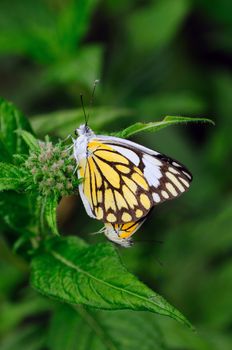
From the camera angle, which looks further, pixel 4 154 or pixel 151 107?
pixel 151 107

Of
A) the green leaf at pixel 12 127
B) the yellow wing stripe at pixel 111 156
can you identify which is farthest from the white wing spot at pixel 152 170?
the green leaf at pixel 12 127

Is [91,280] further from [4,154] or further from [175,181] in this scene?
[4,154]

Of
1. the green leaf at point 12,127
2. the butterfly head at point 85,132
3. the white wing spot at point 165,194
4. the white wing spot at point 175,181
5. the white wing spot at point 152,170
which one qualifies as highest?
the green leaf at point 12,127

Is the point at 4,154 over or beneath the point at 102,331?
over

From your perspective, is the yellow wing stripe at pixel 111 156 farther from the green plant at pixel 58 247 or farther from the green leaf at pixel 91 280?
the green leaf at pixel 91 280

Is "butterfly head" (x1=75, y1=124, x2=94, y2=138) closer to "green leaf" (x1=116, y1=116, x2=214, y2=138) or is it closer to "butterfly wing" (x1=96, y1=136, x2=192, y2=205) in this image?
"butterfly wing" (x1=96, y1=136, x2=192, y2=205)

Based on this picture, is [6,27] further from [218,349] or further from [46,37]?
[218,349]

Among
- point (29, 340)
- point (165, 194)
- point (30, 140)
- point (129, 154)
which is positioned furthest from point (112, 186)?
point (29, 340)
